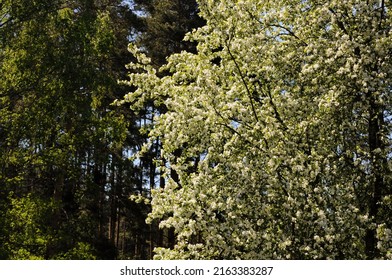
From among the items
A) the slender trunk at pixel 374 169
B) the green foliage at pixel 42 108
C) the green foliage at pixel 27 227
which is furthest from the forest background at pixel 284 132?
the green foliage at pixel 27 227

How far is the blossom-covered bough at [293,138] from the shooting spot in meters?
9.24

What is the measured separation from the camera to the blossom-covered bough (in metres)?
9.24

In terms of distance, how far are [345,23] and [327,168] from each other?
10.6ft

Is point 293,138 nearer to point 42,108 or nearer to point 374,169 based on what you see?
point 374,169

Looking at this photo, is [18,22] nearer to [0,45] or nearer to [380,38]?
[0,45]

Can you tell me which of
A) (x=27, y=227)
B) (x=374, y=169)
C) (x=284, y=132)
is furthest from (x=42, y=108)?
(x=374, y=169)

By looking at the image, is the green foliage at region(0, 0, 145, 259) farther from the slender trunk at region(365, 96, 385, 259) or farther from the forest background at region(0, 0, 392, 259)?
the slender trunk at region(365, 96, 385, 259)

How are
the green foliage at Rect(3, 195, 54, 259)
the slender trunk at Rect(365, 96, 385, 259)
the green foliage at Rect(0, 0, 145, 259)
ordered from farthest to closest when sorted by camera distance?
1. the green foliage at Rect(0, 0, 145, 259)
2. the green foliage at Rect(3, 195, 54, 259)
3. the slender trunk at Rect(365, 96, 385, 259)

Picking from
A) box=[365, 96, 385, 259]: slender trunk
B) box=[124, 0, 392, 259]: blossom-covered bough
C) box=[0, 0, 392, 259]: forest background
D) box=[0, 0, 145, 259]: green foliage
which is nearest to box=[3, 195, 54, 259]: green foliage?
box=[0, 0, 145, 259]: green foliage

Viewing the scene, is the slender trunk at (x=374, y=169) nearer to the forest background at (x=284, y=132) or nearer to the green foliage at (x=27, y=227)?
the forest background at (x=284, y=132)

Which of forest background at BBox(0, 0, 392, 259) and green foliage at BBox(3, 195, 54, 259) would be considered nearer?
forest background at BBox(0, 0, 392, 259)

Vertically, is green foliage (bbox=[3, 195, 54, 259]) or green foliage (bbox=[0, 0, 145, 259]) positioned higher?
green foliage (bbox=[0, 0, 145, 259])

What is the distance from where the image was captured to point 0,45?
54.5 feet
